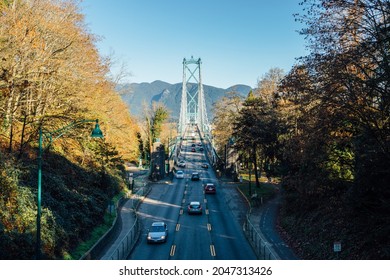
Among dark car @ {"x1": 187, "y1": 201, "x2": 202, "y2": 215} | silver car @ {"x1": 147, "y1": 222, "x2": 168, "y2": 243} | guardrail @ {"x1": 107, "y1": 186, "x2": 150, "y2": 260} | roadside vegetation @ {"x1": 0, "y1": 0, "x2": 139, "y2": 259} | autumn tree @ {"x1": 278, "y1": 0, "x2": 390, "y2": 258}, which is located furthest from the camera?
dark car @ {"x1": 187, "y1": 201, "x2": 202, "y2": 215}

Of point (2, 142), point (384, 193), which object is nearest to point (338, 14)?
point (384, 193)

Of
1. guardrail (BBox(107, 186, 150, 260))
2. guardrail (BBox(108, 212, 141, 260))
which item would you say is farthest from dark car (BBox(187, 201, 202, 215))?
guardrail (BBox(108, 212, 141, 260))

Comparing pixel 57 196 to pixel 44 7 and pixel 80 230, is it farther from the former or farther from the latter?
pixel 44 7

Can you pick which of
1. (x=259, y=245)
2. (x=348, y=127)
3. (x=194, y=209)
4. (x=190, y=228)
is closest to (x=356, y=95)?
(x=348, y=127)

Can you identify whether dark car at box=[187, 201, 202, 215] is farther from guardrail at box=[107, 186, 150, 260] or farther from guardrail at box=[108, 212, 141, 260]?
guardrail at box=[108, 212, 141, 260]

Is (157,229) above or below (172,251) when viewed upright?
above

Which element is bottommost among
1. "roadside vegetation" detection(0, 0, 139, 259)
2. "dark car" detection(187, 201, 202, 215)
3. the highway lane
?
the highway lane

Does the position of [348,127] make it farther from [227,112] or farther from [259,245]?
[227,112]
